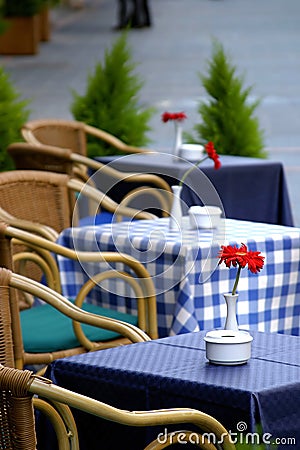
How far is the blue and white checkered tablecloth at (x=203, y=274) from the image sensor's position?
4.30 meters

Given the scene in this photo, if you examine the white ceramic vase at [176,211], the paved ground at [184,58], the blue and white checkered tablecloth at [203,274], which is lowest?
the paved ground at [184,58]

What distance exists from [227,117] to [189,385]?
534 centimetres

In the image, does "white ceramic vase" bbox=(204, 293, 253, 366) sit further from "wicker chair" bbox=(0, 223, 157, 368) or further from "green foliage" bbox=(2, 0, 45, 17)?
"green foliage" bbox=(2, 0, 45, 17)

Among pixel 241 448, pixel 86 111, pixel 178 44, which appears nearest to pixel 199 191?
pixel 241 448

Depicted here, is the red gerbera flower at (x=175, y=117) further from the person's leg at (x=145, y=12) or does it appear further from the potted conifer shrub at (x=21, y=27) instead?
the person's leg at (x=145, y=12)

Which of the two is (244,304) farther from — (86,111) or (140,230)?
(86,111)

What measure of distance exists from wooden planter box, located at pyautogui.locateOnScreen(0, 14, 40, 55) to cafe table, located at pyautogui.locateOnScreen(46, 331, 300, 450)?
738 inches

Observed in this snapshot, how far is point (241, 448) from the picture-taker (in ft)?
6.16

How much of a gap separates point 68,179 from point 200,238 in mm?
1142

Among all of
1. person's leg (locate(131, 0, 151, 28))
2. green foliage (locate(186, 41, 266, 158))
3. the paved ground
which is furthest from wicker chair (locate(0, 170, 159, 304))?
person's leg (locate(131, 0, 151, 28))

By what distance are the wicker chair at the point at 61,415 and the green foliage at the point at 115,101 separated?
230 inches

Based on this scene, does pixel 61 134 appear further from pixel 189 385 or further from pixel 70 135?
pixel 189 385

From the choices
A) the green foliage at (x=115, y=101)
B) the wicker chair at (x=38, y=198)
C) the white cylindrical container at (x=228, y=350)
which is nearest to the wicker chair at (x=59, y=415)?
the white cylindrical container at (x=228, y=350)

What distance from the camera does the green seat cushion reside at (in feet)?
14.0
